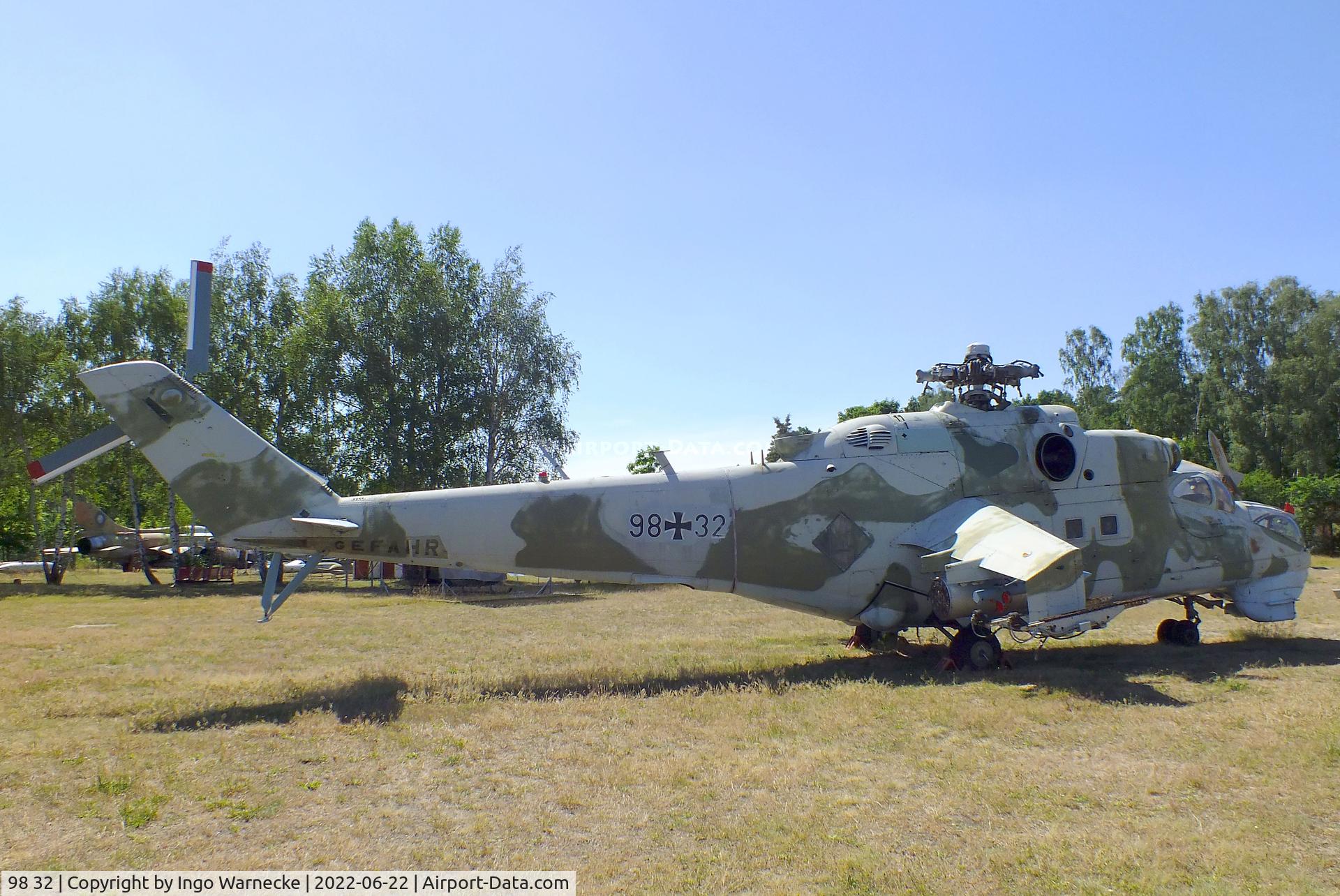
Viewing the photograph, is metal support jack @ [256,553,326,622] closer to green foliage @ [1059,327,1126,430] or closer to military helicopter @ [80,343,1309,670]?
military helicopter @ [80,343,1309,670]

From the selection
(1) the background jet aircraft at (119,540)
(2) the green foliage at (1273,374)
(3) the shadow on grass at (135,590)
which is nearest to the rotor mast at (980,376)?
(3) the shadow on grass at (135,590)

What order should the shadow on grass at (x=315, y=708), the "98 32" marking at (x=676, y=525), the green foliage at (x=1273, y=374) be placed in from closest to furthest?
the shadow on grass at (x=315, y=708)
the "98 32" marking at (x=676, y=525)
the green foliage at (x=1273, y=374)

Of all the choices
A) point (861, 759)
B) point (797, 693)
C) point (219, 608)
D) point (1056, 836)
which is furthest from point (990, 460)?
point (219, 608)

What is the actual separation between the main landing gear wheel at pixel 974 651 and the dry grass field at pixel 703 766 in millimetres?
427

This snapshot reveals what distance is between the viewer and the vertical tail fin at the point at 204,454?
39.1 ft

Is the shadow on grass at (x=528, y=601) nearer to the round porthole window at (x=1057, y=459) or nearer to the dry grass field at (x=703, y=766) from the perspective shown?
the dry grass field at (x=703, y=766)

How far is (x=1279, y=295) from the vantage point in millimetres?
50312

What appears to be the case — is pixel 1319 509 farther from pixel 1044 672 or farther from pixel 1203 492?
pixel 1044 672

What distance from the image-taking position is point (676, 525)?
13.2m

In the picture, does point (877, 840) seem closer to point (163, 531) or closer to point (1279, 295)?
point (163, 531)

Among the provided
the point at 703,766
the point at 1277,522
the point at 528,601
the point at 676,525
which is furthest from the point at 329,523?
the point at 1277,522

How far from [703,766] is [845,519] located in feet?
21.7

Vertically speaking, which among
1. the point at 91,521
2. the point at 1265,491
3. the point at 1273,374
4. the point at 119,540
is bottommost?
the point at 119,540

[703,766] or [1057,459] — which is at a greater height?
[1057,459]
